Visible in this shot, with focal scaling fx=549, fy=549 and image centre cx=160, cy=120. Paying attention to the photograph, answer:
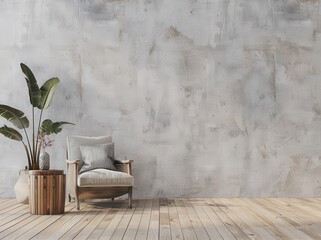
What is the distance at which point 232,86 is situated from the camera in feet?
26.8

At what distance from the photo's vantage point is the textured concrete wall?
8.08 meters

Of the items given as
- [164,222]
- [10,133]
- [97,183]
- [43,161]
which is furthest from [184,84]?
[164,222]

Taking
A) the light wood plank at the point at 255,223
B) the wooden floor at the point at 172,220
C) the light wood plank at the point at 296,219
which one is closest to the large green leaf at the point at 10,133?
the wooden floor at the point at 172,220

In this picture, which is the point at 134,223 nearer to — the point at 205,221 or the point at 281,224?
the point at 205,221

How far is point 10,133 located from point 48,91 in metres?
0.75

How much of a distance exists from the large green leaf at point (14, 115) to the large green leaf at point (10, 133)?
11cm

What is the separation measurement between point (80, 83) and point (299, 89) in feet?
10.7

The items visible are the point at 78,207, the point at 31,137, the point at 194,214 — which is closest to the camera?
the point at 194,214

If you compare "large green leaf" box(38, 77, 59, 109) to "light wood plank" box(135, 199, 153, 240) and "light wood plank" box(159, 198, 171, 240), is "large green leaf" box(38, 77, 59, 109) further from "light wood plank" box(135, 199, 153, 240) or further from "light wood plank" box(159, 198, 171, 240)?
"light wood plank" box(159, 198, 171, 240)

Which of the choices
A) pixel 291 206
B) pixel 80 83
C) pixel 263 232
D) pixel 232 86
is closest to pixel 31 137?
pixel 80 83

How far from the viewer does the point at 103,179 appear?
654 centimetres

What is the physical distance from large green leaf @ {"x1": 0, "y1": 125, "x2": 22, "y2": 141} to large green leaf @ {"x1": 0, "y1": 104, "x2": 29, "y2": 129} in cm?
11

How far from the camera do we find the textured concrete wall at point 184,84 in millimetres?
8078

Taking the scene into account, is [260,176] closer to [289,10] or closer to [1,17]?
[289,10]
